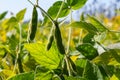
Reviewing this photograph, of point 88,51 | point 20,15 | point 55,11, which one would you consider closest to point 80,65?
point 88,51

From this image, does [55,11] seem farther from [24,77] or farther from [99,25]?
[24,77]

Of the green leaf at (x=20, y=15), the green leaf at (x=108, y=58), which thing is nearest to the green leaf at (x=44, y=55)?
the green leaf at (x=108, y=58)

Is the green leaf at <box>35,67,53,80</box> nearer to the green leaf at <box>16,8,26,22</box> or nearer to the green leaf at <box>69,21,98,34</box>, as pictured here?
the green leaf at <box>69,21,98,34</box>

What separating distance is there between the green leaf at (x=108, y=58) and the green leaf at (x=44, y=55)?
0.13 meters

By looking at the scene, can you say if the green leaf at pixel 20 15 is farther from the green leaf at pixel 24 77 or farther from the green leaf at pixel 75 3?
the green leaf at pixel 24 77

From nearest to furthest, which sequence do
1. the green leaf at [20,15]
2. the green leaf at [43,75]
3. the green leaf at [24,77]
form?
the green leaf at [24,77] → the green leaf at [43,75] → the green leaf at [20,15]

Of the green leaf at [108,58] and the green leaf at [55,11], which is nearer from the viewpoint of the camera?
the green leaf at [108,58]

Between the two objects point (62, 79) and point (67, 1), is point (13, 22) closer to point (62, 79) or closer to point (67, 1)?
point (67, 1)

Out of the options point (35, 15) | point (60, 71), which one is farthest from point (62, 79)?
point (35, 15)

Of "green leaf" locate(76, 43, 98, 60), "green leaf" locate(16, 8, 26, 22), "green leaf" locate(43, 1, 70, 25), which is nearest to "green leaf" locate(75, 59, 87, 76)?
"green leaf" locate(76, 43, 98, 60)

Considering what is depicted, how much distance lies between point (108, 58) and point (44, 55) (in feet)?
0.51

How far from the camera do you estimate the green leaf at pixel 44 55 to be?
847 millimetres

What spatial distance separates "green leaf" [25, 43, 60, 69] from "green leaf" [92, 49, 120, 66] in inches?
5.1

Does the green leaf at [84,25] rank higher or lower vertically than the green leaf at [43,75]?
higher
